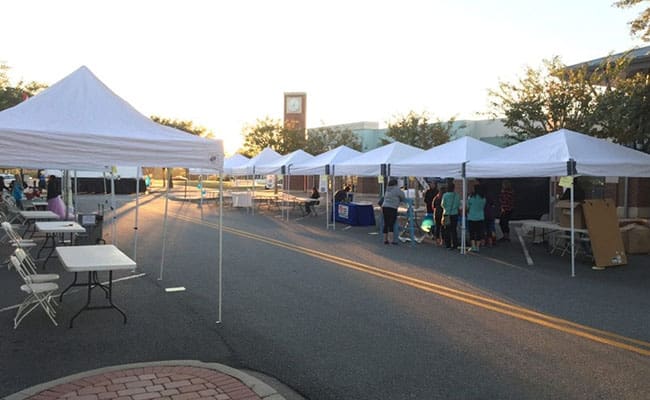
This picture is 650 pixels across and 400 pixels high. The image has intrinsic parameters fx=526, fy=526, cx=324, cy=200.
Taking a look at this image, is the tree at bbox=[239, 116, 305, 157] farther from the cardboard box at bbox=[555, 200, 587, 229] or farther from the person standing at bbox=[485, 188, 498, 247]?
the cardboard box at bbox=[555, 200, 587, 229]

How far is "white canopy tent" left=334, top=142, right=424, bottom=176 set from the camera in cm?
1630

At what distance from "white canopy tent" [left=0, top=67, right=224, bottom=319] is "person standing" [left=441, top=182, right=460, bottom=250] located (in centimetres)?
806

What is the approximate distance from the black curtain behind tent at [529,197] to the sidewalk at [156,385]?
17010 millimetres

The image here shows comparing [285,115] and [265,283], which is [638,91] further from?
[285,115]


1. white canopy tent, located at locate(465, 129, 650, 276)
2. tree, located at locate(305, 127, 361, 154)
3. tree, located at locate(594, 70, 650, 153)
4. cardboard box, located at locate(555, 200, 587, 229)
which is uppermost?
tree, located at locate(305, 127, 361, 154)

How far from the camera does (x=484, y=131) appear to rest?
3844 cm

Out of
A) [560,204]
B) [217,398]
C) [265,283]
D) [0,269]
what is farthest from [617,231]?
[0,269]

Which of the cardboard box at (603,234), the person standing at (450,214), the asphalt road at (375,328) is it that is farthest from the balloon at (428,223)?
the cardboard box at (603,234)

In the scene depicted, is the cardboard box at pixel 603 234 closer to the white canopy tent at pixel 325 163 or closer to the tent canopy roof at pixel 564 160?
the tent canopy roof at pixel 564 160

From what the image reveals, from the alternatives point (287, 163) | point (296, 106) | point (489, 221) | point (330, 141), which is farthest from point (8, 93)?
point (296, 106)

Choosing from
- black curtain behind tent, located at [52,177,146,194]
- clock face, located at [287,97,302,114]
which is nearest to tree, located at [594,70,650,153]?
black curtain behind tent, located at [52,177,146,194]

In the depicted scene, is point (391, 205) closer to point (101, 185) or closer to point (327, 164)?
point (327, 164)

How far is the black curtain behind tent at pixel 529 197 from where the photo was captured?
20109mm

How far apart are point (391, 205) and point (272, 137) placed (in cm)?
3372
